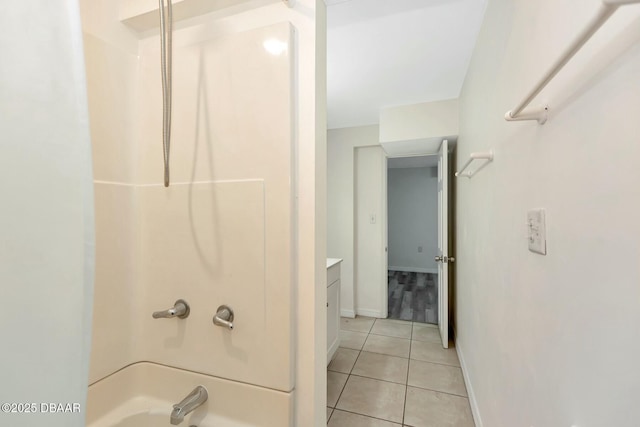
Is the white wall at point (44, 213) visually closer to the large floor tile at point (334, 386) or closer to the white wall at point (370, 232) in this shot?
the large floor tile at point (334, 386)

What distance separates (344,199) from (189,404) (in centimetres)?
273

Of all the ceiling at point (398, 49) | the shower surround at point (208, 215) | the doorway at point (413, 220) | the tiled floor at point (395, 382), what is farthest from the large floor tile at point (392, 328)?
the ceiling at point (398, 49)

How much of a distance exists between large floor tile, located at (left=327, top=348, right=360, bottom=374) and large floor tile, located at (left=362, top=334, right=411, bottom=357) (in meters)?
0.17

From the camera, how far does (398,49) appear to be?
1.73m

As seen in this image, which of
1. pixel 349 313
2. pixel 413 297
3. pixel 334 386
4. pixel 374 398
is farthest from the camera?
pixel 413 297

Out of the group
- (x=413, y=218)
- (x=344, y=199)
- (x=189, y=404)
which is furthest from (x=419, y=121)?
(x=413, y=218)

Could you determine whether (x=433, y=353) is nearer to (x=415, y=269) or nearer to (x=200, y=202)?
(x=200, y=202)

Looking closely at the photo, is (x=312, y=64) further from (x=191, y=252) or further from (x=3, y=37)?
(x=191, y=252)

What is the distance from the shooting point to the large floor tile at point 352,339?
264 cm

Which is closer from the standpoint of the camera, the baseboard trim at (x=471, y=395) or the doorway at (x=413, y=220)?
the baseboard trim at (x=471, y=395)

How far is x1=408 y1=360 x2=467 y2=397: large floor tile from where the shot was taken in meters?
1.96

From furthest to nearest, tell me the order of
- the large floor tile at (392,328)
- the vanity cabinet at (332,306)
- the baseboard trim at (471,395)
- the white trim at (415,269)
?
the white trim at (415,269) < the large floor tile at (392,328) < the vanity cabinet at (332,306) < the baseboard trim at (471,395)

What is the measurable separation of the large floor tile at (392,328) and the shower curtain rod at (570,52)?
2.64 m

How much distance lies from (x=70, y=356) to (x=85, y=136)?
1.18 feet
